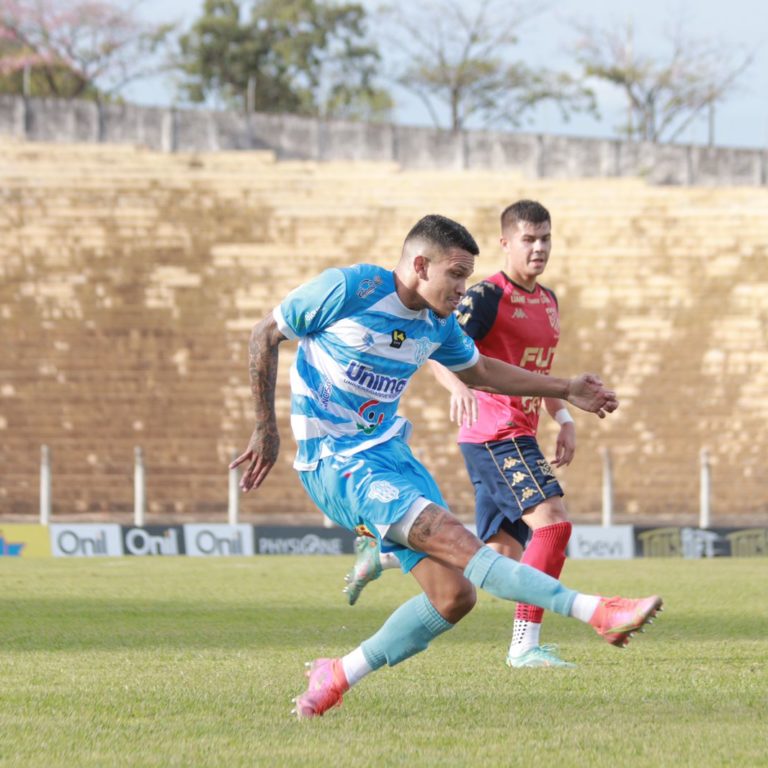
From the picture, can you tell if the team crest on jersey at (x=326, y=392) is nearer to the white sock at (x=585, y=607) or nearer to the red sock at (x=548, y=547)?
the white sock at (x=585, y=607)

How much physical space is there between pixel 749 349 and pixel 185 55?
1217 inches

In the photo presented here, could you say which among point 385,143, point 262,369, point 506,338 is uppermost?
point 385,143

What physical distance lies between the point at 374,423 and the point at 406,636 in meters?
0.85

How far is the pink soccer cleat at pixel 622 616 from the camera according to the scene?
15.7 feet

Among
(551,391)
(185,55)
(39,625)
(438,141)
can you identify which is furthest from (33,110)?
(551,391)

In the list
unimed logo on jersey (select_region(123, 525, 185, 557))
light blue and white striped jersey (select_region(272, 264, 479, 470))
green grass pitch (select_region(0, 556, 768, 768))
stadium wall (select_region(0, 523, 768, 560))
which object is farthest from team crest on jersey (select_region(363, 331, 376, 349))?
unimed logo on jersey (select_region(123, 525, 185, 557))

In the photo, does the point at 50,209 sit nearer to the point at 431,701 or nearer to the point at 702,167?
the point at 702,167

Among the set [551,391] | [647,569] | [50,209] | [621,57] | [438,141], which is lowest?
[647,569]

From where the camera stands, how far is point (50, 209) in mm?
28922

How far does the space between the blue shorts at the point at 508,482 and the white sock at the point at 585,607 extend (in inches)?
107

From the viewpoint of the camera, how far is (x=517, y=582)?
5168 millimetres

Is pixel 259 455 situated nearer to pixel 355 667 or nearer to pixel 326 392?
pixel 326 392

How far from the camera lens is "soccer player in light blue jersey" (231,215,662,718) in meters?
5.44

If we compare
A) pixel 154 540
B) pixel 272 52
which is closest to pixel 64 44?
pixel 272 52
